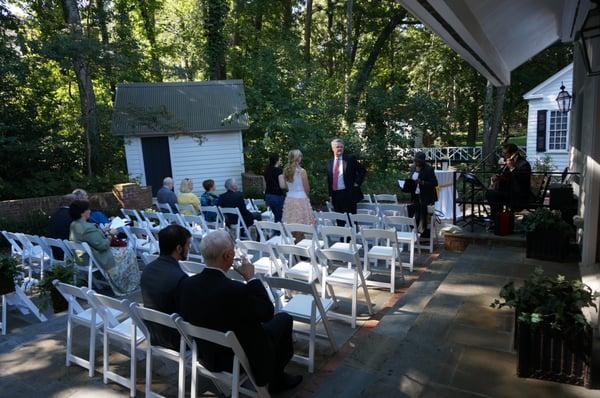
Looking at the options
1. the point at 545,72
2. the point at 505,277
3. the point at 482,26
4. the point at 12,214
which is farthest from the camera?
the point at 545,72

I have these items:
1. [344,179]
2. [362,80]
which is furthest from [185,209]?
[362,80]

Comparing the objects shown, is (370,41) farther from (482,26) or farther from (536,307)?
(536,307)

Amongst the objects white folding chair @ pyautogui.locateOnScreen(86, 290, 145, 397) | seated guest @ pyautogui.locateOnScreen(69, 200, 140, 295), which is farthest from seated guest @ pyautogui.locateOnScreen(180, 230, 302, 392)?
seated guest @ pyautogui.locateOnScreen(69, 200, 140, 295)

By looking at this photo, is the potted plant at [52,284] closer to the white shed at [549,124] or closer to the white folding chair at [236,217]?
the white folding chair at [236,217]

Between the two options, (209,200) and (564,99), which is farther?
(564,99)

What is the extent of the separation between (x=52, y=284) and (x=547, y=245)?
5928 mm

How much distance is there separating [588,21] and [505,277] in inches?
109

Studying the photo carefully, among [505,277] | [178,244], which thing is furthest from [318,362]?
[505,277]

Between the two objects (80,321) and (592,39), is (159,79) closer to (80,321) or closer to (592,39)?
(80,321)

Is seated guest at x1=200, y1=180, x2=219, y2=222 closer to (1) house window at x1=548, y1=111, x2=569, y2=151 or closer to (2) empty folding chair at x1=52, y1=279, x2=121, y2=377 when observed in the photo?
(2) empty folding chair at x1=52, y1=279, x2=121, y2=377

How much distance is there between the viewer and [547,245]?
568cm

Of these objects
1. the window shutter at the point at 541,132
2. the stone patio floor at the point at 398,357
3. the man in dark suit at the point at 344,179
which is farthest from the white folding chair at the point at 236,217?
the window shutter at the point at 541,132

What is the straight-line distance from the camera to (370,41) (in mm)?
25734

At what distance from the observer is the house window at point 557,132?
17.1 metres
